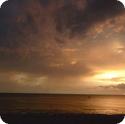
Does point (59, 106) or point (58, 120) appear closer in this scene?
point (58, 120)

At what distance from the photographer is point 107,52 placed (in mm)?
6816

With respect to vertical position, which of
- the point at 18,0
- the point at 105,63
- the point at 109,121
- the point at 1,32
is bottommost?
the point at 109,121

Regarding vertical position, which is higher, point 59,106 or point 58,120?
point 59,106

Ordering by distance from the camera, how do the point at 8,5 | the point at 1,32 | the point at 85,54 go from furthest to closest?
the point at 85,54 → the point at 1,32 → the point at 8,5

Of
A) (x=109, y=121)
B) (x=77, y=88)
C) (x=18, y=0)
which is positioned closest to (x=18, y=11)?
(x=18, y=0)

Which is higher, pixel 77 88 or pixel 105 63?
pixel 105 63

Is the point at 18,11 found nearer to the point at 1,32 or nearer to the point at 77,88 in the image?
the point at 1,32

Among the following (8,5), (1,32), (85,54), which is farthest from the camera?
(85,54)

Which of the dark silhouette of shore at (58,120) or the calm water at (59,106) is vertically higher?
the calm water at (59,106)

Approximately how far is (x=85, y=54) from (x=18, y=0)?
1909 mm

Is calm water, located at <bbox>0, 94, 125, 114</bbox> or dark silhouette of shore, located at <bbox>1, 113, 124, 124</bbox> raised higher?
calm water, located at <bbox>0, 94, 125, 114</bbox>

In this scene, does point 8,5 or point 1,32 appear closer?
point 8,5

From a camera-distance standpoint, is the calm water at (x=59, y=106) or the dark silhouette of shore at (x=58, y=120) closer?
the dark silhouette of shore at (x=58, y=120)

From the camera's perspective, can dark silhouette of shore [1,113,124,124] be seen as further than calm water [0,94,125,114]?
No
